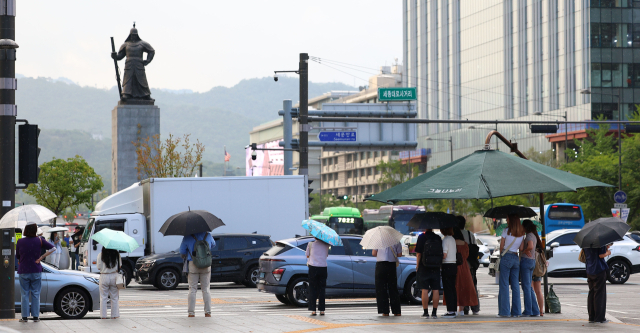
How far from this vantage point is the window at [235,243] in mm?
24453

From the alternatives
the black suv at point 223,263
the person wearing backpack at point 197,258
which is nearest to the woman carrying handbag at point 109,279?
the person wearing backpack at point 197,258

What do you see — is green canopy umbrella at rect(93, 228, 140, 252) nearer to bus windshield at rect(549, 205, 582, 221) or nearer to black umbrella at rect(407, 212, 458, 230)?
black umbrella at rect(407, 212, 458, 230)

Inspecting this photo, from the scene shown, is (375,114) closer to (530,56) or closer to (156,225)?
(156,225)

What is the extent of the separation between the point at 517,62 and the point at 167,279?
223ft

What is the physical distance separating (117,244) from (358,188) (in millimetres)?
123945

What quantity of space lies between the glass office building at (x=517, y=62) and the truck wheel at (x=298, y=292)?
47.9m

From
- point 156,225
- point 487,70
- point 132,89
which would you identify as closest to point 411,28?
point 487,70

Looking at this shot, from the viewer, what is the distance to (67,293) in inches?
626

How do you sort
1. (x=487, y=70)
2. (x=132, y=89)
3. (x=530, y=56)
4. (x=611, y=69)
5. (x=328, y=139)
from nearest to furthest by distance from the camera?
1. (x=132, y=89)
2. (x=328, y=139)
3. (x=611, y=69)
4. (x=530, y=56)
5. (x=487, y=70)

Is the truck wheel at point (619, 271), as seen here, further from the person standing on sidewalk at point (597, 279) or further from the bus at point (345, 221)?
the bus at point (345, 221)

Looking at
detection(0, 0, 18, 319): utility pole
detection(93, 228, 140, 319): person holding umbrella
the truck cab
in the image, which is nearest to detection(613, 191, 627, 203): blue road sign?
the truck cab

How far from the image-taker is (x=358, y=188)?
453 ft

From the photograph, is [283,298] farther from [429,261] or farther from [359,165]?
[359,165]

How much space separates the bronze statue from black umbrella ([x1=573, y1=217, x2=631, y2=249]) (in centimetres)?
2950
